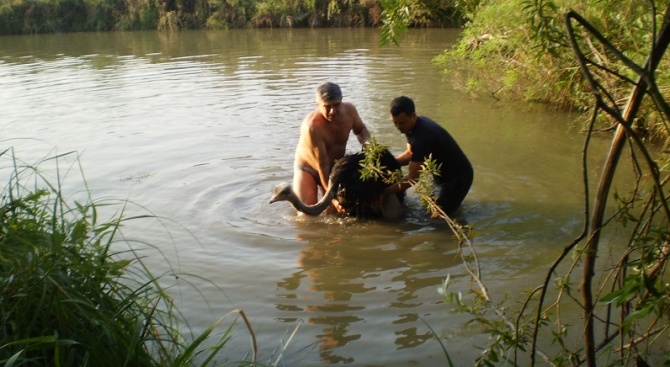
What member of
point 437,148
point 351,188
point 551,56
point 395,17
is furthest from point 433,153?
point 551,56

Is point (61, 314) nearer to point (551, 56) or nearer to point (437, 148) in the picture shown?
point (437, 148)

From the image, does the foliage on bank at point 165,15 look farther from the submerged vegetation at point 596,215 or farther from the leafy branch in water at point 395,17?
the leafy branch in water at point 395,17

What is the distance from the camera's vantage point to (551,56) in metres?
9.71

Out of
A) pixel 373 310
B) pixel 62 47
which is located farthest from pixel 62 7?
pixel 373 310

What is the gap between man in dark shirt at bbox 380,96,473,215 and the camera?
632 cm

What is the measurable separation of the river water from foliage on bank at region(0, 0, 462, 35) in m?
17.9

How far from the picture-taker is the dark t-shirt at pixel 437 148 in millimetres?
6402

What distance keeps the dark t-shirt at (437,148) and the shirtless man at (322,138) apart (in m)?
0.97

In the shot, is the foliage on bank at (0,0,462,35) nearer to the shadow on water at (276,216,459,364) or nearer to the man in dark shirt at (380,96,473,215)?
the man in dark shirt at (380,96,473,215)

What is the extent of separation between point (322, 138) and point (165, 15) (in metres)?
37.6

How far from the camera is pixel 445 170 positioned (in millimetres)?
6828

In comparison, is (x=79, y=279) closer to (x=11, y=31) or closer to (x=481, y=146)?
(x=481, y=146)

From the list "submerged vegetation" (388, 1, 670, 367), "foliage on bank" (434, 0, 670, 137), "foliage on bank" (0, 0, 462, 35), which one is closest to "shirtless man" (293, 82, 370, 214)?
"submerged vegetation" (388, 1, 670, 367)

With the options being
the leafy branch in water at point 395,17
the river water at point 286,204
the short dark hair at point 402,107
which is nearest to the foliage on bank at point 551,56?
the river water at point 286,204
